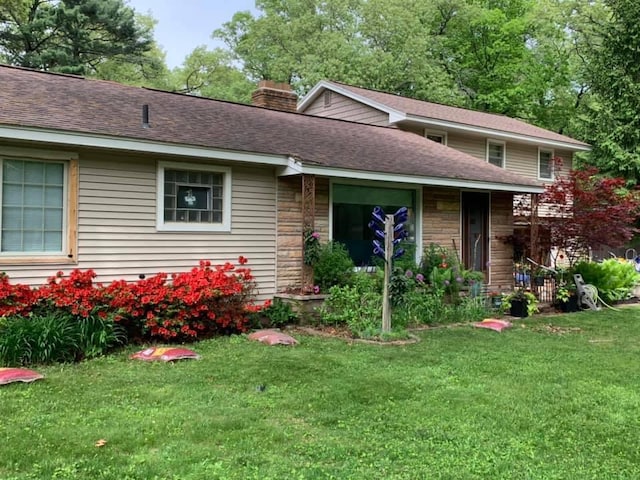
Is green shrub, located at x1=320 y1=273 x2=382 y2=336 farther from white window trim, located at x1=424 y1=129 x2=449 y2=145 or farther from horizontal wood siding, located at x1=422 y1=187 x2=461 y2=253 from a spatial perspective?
white window trim, located at x1=424 y1=129 x2=449 y2=145

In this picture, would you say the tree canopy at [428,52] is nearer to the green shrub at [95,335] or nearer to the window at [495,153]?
the window at [495,153]

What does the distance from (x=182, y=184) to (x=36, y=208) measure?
1984mm

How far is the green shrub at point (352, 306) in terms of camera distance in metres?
8.32

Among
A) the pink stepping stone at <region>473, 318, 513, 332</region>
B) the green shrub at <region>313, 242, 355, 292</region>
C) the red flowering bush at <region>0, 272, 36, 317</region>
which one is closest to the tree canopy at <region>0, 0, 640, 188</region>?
the pink stepping stone at <region>473, 318, 513, 332</region>

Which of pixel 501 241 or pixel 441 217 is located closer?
pixel 441 217

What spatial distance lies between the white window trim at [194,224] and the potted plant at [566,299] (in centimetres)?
691

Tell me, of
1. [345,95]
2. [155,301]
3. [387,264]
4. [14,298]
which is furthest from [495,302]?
[345,95]

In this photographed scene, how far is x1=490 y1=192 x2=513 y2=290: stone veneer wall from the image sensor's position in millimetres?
12570

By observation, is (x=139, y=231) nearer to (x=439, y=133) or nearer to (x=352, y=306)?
(x=352, y=306)

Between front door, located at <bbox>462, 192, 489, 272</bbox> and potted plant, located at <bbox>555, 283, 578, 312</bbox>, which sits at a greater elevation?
front door, located at <bbox>462, 192, 489, 272</bbox>

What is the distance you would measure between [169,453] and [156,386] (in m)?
1.67

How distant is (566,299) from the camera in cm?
1130

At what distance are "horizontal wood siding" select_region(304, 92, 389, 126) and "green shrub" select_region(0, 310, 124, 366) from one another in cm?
1112

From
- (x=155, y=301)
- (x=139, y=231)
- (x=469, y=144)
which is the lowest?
(x=155, y=301)
